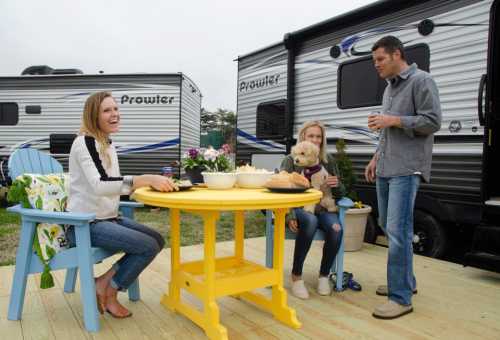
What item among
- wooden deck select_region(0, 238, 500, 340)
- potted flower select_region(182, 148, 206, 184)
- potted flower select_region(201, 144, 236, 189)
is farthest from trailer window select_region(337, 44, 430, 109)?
potted flower select_region(182, 148, 206, 184)

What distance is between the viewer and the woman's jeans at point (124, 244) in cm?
223

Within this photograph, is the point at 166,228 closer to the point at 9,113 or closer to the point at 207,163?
the point at 207,163

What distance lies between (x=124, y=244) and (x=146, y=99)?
5671mm

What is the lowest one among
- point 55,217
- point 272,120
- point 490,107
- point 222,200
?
point 55,217

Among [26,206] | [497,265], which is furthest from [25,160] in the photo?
[497,265]

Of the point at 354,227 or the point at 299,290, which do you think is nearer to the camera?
the point at 299,290

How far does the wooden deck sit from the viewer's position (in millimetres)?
2205

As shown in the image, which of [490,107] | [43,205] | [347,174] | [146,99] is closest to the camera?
[43,205]

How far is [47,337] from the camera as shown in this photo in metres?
2.13

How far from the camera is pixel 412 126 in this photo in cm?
233

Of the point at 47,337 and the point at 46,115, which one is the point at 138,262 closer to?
the point at 47,337

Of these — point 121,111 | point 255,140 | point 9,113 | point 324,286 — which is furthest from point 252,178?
point 9,113

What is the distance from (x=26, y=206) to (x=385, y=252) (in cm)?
328

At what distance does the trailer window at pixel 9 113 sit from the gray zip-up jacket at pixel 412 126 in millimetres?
7724
